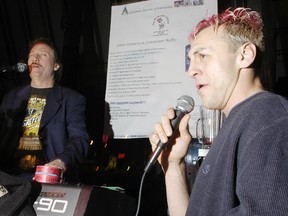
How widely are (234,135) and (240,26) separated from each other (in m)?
0.47

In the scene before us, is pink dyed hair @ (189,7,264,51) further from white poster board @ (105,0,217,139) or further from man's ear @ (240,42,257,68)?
white poster board @ (105,0,217,139)

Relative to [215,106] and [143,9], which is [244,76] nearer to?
[215,106]

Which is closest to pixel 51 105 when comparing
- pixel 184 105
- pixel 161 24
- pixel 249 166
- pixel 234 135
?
pixel 161 24

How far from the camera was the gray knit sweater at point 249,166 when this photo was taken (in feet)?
2.60

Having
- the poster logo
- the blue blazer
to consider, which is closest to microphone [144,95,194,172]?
the blue blazer

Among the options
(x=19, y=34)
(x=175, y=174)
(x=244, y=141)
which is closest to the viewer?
(x=244, y=141)

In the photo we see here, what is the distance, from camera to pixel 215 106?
1301mm

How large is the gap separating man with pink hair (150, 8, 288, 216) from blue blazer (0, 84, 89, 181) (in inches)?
41.6

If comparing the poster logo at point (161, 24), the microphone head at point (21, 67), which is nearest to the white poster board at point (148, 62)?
the poster logo at point (161, 24)

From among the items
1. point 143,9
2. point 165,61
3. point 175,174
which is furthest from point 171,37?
point 175,174

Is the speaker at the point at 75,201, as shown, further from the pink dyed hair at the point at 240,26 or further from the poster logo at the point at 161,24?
the poster logo at the point at 161,24

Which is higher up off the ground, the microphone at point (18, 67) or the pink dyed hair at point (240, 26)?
the pink dyed hair at point (240, 26)

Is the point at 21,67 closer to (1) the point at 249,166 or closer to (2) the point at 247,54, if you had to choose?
(2) the point at 247,54

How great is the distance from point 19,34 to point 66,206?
3.51m
